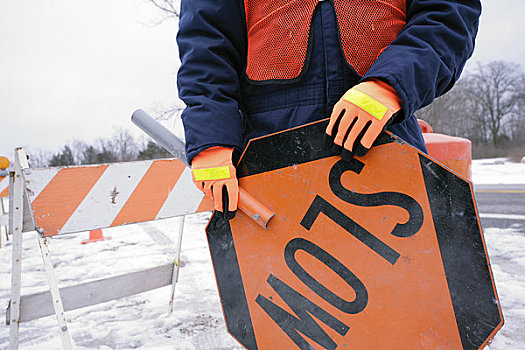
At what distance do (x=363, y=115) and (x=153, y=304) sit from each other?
2.53 meters

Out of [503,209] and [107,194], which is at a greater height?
[107,194]

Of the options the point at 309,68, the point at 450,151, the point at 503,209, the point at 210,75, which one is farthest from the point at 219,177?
the point at 503,209

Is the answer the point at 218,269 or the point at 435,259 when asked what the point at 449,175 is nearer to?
the point at 435,259

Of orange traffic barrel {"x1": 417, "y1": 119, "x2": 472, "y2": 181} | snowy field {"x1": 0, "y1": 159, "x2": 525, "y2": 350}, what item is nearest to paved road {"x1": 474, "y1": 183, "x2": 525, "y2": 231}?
snowy field {"x1": 0, "y1": 159, "x2": 525, "y2": 350}

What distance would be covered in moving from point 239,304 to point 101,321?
1.89m

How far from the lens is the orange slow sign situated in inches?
32.3

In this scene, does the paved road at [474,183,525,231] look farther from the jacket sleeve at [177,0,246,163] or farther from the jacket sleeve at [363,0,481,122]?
the jacket sleeve at [177,0,246,163]

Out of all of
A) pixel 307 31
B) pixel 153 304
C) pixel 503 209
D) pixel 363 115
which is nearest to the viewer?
pixel 363 115

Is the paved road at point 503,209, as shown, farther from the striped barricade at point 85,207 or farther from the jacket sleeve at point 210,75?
the jacket sleeve at point 210,75

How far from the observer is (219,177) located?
106 centimetres

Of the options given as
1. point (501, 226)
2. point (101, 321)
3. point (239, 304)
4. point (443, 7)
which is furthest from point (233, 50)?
point (501, 226)

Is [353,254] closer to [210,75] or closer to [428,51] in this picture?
[428,51]

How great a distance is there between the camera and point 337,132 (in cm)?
91

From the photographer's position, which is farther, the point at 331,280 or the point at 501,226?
the point at 501,226
